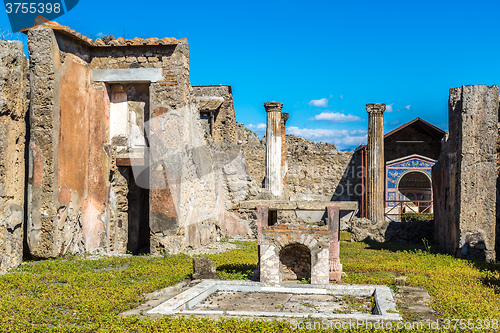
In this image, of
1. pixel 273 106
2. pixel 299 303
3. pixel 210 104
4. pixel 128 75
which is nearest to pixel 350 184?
pixel 273 106

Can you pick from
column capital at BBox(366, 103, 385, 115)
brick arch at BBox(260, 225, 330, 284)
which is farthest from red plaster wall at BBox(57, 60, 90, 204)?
column capital at BBox(366, 103, 385, 115)

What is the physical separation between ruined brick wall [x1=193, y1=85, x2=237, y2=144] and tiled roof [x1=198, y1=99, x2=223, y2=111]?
364mm

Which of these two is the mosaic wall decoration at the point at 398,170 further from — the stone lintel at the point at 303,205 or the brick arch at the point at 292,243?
the brick arch at the point at 292,243

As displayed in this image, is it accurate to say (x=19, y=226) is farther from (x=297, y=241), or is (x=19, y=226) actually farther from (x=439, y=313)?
(x=439, y=313)

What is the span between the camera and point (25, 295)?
611 cm

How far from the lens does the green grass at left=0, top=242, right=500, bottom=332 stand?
477 cm

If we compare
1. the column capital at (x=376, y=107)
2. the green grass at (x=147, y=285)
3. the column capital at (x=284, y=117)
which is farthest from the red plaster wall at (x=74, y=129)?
the column capital at (x=284, y=117)

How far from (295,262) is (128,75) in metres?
5.89

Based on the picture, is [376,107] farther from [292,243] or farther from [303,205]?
[292,243]

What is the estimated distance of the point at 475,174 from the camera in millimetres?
10094

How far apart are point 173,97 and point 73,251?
3885mm

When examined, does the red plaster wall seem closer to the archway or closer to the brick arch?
the brick arch

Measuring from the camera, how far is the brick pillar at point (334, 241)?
715cm

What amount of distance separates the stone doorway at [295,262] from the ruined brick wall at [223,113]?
635 inches
